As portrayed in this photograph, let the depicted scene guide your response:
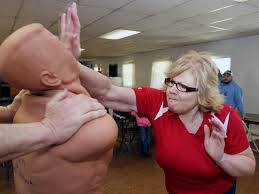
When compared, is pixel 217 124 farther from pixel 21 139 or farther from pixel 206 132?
pixel 21 139

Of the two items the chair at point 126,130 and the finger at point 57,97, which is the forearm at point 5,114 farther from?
the chair at point 126,130

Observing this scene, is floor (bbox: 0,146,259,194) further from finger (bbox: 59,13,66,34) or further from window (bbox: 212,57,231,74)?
window (bbox: 212,57,231,74)

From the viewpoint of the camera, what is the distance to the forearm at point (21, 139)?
69 centimetres

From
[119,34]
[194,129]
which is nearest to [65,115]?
[194,129]

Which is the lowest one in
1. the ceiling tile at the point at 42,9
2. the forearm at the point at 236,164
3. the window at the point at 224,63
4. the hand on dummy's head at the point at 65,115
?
the forearm at the point at 236,164

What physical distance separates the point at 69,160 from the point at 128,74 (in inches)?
419

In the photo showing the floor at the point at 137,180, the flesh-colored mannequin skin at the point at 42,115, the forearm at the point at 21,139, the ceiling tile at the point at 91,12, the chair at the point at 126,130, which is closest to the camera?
the forearm at the point at 21,139

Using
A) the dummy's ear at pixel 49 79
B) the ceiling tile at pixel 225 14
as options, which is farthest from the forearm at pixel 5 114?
the ceiling tile at pixel 225 14

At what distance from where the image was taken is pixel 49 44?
813 mm

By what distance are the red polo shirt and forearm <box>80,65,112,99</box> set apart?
0.21m

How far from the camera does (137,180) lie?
3.34m

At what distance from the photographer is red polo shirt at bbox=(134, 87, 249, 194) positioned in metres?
1.23

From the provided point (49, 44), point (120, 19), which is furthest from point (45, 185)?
point (120, 19)

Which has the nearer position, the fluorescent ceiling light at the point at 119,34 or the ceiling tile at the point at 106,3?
the ceiling tile at the point at 106,3
